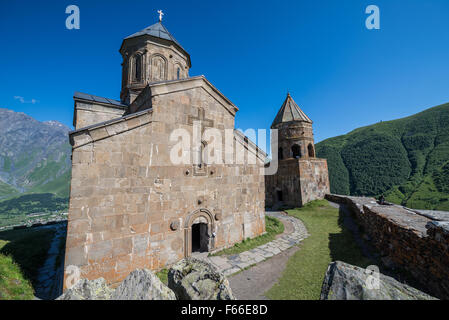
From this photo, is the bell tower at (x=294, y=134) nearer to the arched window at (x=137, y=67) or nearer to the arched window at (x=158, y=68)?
the arched window at (x=158, y=68)

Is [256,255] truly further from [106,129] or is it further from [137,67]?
[137,67]

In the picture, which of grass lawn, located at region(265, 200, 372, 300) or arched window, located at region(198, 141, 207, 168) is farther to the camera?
arched window, located at region(198, 141, 207, 168)

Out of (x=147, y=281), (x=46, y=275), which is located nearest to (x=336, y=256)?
(x=147, y=281)

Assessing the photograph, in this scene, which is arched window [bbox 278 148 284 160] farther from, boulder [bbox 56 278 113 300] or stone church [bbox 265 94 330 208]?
boulder [bbox 56 278 113 300]

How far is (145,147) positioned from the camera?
5137 mm

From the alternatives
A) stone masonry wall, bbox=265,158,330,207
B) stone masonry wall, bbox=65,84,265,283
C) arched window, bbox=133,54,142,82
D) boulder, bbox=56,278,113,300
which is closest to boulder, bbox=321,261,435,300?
boulder, bbox=56,278,113,300

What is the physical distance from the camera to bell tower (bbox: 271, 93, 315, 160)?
15.6 metres

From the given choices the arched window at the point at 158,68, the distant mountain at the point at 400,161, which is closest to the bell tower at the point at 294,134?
the arched window at the point at 158,68

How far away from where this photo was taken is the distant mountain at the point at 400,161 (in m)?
27.8

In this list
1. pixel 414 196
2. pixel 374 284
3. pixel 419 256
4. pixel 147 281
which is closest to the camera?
pixel 374 284

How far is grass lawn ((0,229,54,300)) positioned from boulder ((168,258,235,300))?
391cm

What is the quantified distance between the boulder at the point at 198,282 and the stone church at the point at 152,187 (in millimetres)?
2606

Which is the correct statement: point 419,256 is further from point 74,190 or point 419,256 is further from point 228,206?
point 74,190
